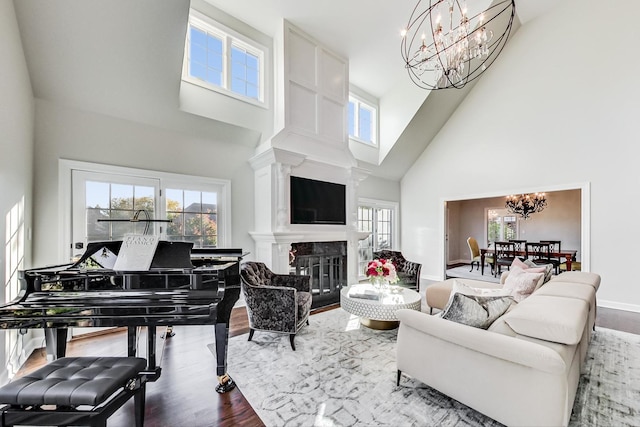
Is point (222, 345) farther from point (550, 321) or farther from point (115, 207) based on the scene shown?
point (115, 207)

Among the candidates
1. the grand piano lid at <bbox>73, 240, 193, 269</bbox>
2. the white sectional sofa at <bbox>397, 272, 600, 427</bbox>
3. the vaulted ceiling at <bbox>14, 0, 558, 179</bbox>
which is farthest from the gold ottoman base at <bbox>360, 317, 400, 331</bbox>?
the vaulted ceiling at <bbox>14, 0, 558, 179</bbox>

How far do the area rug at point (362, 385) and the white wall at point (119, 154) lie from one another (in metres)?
2.10

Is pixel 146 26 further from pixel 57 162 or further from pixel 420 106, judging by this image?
pixel 420 106

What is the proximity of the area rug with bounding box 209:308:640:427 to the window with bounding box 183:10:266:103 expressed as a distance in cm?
360

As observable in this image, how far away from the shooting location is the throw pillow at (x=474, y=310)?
1814mm

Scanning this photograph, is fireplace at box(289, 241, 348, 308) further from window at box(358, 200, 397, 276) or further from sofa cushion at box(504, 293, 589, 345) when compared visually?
sofa cushion at box(504, 293, 589, 345)

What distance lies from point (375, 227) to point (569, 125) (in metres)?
4.05

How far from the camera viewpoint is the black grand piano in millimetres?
1722

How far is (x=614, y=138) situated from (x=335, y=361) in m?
5.46

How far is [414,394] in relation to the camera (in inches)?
80.7

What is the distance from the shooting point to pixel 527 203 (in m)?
7.38

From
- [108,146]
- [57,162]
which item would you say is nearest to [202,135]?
[108,146]

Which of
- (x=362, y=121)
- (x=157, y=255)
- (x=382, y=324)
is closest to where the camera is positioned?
(x=157, y=255)

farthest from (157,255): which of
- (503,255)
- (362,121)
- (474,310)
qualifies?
(503,255)
